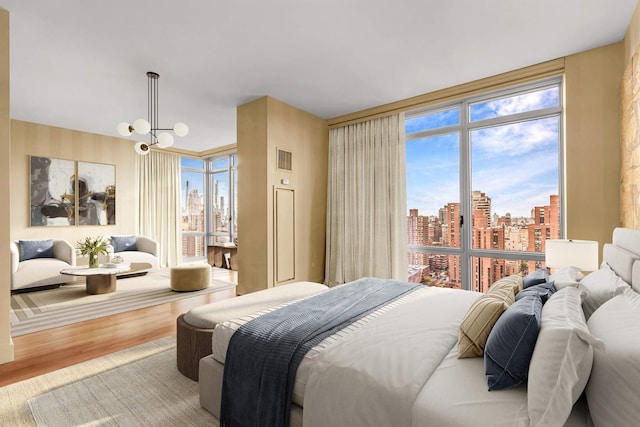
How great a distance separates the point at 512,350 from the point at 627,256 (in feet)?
A: 3.71

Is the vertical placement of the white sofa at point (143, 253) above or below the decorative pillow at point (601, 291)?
below

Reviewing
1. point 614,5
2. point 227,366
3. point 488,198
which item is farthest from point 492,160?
point 227,366

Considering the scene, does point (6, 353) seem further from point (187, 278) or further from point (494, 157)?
point (494, 157)

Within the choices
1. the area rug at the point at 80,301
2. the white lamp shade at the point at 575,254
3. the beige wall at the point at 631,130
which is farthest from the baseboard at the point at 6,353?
the beige wall at the point at 631,130

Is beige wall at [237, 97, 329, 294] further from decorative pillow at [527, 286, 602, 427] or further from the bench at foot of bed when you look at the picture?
decorative pillow at [527, 286, 602, 427]

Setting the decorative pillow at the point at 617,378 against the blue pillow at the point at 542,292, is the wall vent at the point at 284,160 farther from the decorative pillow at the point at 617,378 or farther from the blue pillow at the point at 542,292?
the decorative pillow at the point at 617,378

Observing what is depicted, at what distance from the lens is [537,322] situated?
1125mm

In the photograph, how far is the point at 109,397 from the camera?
2008 mm

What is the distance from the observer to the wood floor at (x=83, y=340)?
2.44m

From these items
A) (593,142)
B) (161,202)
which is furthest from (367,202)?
(161,202)

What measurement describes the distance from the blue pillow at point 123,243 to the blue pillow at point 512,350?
258 inches

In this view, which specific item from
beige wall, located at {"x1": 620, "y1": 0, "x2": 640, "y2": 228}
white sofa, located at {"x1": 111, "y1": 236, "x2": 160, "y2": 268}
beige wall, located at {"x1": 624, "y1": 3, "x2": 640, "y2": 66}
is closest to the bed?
beige wall, located at {"x1": 620, "y1": 0, "x2": 640, "y2": 228}

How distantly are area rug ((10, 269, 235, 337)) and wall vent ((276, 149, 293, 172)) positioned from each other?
2.11m

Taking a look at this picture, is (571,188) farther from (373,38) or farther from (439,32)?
(373,38)
